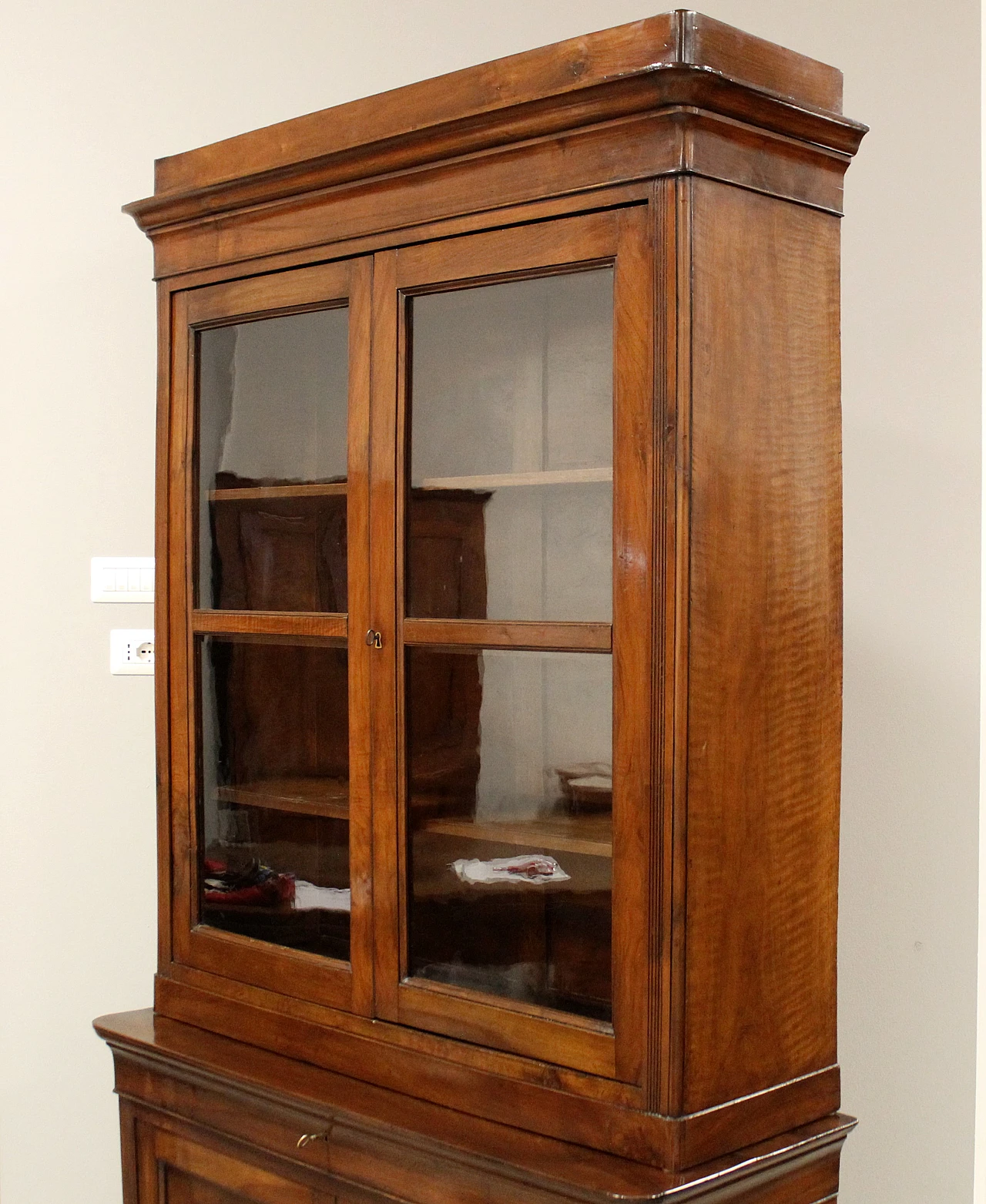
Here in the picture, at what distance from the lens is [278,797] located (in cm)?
188

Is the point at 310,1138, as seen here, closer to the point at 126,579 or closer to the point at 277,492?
the point at 277,492

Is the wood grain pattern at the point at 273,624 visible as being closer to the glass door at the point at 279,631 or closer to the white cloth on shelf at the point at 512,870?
the glass door at the point at 279,631

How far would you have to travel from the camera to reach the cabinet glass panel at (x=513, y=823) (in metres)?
1.52

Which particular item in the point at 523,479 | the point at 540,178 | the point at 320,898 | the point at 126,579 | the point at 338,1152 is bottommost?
the point at 338,1152

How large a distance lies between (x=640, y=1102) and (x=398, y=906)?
39 centimetres

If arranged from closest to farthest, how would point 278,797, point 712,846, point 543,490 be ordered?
1. point 712,846
2. point 543,490
3. point 278,797

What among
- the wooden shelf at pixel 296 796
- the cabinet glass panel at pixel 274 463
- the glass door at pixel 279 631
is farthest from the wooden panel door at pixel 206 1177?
the cabinet glass panel at pixel 274 463

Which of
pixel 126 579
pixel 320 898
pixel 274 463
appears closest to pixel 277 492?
pixel 274 463

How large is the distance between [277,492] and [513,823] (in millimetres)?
576

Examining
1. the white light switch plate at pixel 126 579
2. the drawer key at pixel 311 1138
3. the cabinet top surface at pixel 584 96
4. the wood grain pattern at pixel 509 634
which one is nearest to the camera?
the cabinet top surface at pixel 584 96

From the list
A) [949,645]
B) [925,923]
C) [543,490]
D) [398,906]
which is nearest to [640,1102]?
[398,906]

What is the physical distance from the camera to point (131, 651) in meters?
2.44

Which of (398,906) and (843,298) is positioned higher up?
(843,298)

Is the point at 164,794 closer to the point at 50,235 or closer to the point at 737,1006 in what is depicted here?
the point at 737,1006
